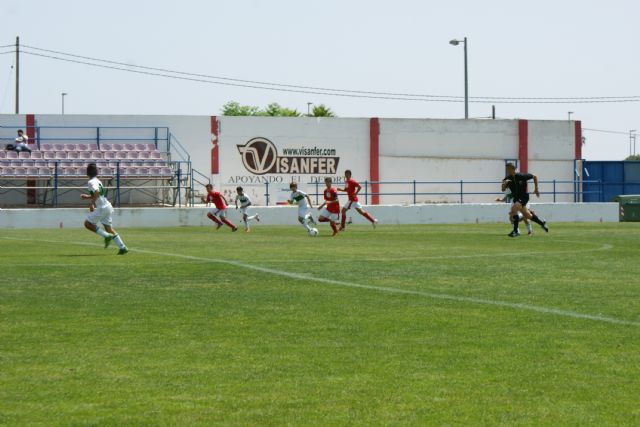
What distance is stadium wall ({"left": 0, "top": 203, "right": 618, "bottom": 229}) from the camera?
40594mm

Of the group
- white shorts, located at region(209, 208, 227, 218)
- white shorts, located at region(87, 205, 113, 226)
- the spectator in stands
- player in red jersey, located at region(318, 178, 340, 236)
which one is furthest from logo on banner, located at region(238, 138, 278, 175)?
white shorts, located at region(87, 205, 113, 226)

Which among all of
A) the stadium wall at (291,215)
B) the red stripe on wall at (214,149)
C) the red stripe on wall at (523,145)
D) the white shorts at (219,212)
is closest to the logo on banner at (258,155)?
the red stripe on wall at (214,149)

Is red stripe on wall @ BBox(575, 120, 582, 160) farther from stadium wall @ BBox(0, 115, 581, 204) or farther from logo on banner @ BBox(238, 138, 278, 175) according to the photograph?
logo on banner @ BBox(238, 138, 278, 175)

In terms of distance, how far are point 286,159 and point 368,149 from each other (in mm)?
4316

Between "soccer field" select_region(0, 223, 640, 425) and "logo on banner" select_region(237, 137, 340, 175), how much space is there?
3832cm

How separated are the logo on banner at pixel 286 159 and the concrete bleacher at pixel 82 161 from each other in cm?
506

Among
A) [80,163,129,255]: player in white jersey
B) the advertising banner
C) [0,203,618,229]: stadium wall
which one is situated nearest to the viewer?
[80,163,129,255]: player in white jersey

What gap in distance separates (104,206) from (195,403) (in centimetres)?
1522

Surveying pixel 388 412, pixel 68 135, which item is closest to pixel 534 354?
pixel 388 412

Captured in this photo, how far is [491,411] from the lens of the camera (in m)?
6.35

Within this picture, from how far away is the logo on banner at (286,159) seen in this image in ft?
181

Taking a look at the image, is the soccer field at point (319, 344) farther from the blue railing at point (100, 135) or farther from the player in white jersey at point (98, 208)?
the blue railing at point (100, 135)

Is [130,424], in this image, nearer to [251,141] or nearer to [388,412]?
[388,412]

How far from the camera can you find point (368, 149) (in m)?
57.3
